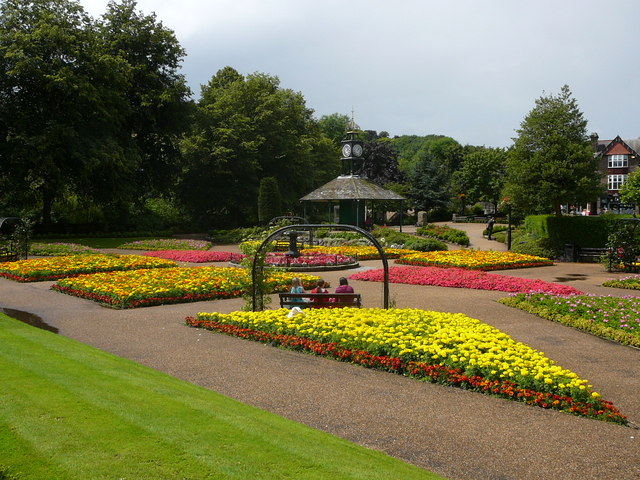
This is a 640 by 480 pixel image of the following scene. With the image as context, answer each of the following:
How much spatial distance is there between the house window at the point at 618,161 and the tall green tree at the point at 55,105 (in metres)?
60.5

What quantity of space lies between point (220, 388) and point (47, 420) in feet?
10.2

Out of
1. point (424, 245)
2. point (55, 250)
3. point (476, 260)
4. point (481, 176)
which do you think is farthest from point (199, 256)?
point (481, 176)

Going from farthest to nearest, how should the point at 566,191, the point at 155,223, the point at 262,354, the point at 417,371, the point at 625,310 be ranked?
the point at 155,223, the point at 566,191, the point at 625,310, the point at 262,354, the point at 417,371

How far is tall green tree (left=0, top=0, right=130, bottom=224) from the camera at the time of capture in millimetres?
35375

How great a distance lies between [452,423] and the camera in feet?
22.1

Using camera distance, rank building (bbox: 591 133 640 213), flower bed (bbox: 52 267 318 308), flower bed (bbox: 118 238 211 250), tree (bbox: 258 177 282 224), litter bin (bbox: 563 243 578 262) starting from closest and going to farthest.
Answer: flower bed (bbox: 52 267 318 308), litter bin (bbox: 563 243 578 262), flower bed (bbox: 118 238 211 250), tree (bbox: 258 177 282 224), building (bbox: 591 133 640 213)

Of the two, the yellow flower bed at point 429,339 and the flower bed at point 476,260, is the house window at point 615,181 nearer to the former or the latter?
the flower bed at point 476,260

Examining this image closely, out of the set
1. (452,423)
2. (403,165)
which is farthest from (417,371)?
(403,165)

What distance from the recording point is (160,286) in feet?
53.5

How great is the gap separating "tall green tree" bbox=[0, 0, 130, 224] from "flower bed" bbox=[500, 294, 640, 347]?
92.4 feet

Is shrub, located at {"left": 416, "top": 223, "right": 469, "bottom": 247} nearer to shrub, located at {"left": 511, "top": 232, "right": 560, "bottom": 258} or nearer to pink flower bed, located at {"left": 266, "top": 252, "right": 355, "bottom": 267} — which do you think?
shrub, located at {"left": 511, "top": 232, "right": 560, "bottom": 258}

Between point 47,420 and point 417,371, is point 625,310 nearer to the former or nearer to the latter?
point 417,371

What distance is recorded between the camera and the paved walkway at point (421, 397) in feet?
19.0

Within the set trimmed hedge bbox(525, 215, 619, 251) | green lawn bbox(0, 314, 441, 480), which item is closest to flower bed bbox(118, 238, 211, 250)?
trimmed hedge bbox(525, 215, 619, 251)
